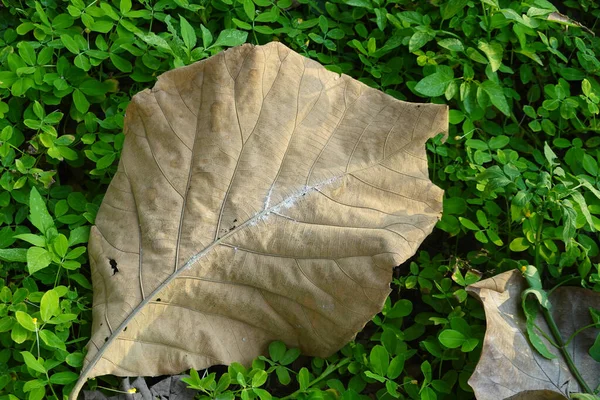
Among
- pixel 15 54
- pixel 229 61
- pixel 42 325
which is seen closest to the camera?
pixel 42 325

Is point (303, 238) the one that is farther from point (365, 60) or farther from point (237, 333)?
point (365, 60)

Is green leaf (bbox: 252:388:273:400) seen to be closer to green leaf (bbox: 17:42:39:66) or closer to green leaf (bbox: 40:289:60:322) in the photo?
green leaf (bbox: 40:289:60:322)

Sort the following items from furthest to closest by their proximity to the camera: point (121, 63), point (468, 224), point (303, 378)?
point (121, 63) < point (468, 224) < point (303, 378)

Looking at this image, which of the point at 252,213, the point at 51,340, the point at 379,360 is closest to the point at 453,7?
the point at 252,213

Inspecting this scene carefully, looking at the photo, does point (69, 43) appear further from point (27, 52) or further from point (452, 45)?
point (452, 45)

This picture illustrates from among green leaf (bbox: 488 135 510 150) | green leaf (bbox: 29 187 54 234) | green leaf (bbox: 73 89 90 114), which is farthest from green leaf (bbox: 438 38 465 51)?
green leaf (bbox: 29 187 54 234)

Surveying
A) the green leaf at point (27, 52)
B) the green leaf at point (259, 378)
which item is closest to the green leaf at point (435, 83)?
the green leaf at point (259, 378)

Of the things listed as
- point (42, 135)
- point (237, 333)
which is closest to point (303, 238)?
point (237, 333)
